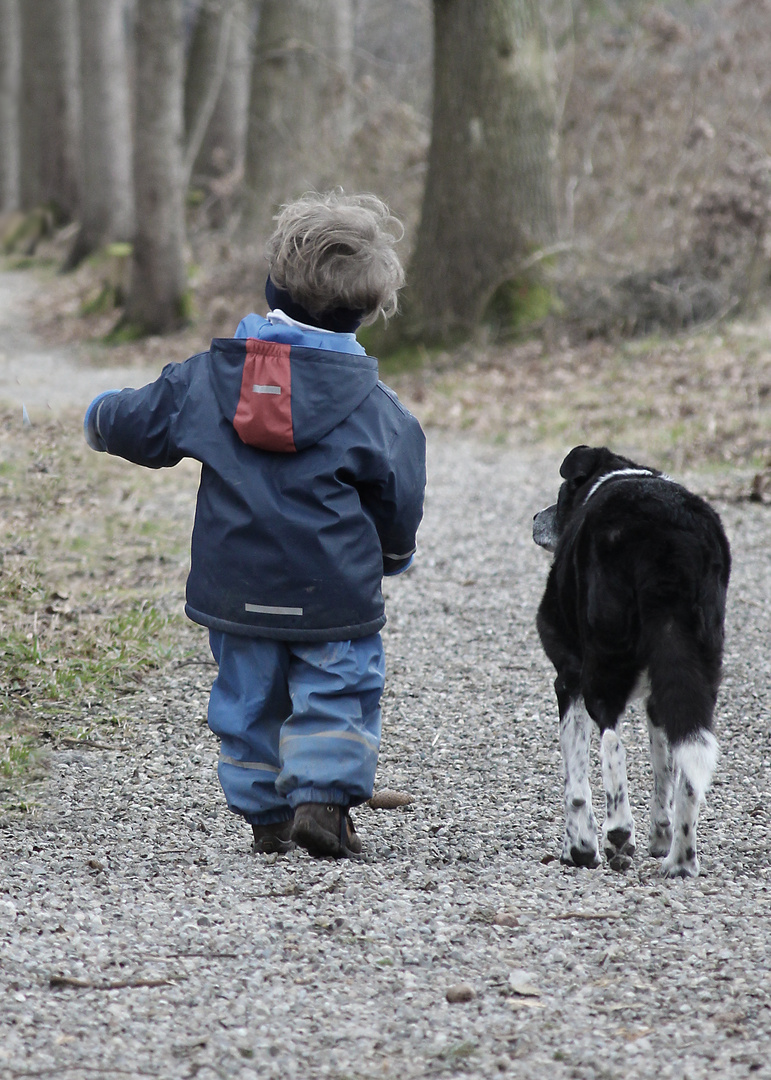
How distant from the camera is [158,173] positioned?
1548 cm

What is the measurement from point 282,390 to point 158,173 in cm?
1303

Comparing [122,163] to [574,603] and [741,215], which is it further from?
[574,603]

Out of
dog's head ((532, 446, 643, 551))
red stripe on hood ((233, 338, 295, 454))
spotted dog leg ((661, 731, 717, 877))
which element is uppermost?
red stripe on hood ((233, 338, 295, 454))

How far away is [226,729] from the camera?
3588 mm

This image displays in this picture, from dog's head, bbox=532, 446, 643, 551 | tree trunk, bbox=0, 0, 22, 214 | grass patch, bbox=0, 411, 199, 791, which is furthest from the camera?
tree trunk, bbox=0, 0, 22, 214

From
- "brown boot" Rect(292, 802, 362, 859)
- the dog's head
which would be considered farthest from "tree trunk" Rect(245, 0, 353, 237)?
"brown boot" Rect(292, 802, 362, 859)

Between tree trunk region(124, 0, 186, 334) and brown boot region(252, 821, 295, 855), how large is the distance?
13.1 metres

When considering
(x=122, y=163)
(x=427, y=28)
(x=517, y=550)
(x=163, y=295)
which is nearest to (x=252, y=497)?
(x=517, y=550)

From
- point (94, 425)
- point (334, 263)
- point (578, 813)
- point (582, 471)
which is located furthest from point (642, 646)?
point (94, 425)

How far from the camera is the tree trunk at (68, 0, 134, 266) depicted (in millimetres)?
20109

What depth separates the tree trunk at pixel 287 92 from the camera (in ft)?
65.1

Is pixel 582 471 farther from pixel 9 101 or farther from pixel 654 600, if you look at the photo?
pixel 9 101

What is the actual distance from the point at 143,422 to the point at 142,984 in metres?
1.55

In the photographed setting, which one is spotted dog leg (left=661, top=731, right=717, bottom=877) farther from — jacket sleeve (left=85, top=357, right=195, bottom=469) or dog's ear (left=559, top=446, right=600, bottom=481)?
jacket sleeve (left=85, top=357, right=195, bottom=469)
